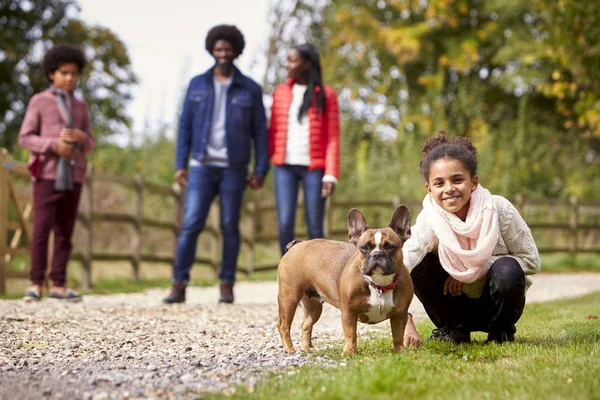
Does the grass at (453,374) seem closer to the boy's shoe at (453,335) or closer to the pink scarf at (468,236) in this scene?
the boy's shoe at (453,335)

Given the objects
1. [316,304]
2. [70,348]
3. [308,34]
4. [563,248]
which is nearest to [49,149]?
[70,348]

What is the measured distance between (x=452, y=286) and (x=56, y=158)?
13.5 ft

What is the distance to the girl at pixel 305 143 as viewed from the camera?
250 inches

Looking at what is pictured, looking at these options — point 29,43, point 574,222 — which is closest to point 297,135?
point 574,222

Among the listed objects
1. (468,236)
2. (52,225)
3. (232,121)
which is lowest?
(52,225)

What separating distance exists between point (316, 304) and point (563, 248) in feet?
42.4

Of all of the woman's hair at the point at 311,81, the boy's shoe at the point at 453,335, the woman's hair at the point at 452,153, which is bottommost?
the boy's shoe at the point at 453,335

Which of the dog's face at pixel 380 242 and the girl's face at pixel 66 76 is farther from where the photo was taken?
the girl's face at pixel 66 76

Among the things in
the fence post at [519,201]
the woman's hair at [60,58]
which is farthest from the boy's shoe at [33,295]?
the fence post at [519,201]

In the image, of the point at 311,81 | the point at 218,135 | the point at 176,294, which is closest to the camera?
the point at 311,81

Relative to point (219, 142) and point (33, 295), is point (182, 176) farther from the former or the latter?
point (33, 295)

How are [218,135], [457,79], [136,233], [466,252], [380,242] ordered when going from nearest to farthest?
[380,242] < [466,252] < [218,135] < [136,233] < [457,79]

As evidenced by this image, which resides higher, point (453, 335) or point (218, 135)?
point (218, 135)

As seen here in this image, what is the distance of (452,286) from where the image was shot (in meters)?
4.05
